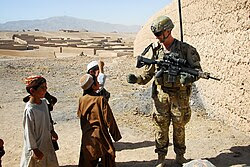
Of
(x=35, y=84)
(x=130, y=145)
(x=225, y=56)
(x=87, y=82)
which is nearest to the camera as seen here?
(x=35, y=84)

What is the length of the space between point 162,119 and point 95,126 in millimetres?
843

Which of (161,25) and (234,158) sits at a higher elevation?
(161,25)

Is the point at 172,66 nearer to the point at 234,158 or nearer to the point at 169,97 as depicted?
the point at 169,97

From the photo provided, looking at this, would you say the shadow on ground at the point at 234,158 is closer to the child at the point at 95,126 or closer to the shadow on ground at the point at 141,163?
the shadow on ground at the point at 141,163

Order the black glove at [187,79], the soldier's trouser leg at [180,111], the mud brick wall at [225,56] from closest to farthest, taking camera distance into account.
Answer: the black glove at [187,79] < the soldier's trouser leg at [180,111] < the mud brick wall at [225,56]

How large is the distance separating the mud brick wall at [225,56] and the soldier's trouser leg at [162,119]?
71.4 inches

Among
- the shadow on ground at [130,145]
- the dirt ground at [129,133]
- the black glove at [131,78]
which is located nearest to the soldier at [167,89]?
the black glove at [131,78]

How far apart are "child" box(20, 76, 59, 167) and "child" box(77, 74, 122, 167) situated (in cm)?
39

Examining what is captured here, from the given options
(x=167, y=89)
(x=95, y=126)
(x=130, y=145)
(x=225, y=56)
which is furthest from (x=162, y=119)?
(x=225, y=56)

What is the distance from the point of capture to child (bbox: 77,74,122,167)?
12.4 feet

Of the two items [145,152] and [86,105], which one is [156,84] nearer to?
[86,105]

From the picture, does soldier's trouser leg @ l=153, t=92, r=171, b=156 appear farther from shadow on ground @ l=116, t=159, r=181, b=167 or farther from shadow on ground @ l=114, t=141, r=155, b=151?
shadow on ground @ l=114, t=141, r=155, b=151

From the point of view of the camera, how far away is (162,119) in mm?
4141

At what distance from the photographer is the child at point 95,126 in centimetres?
378
